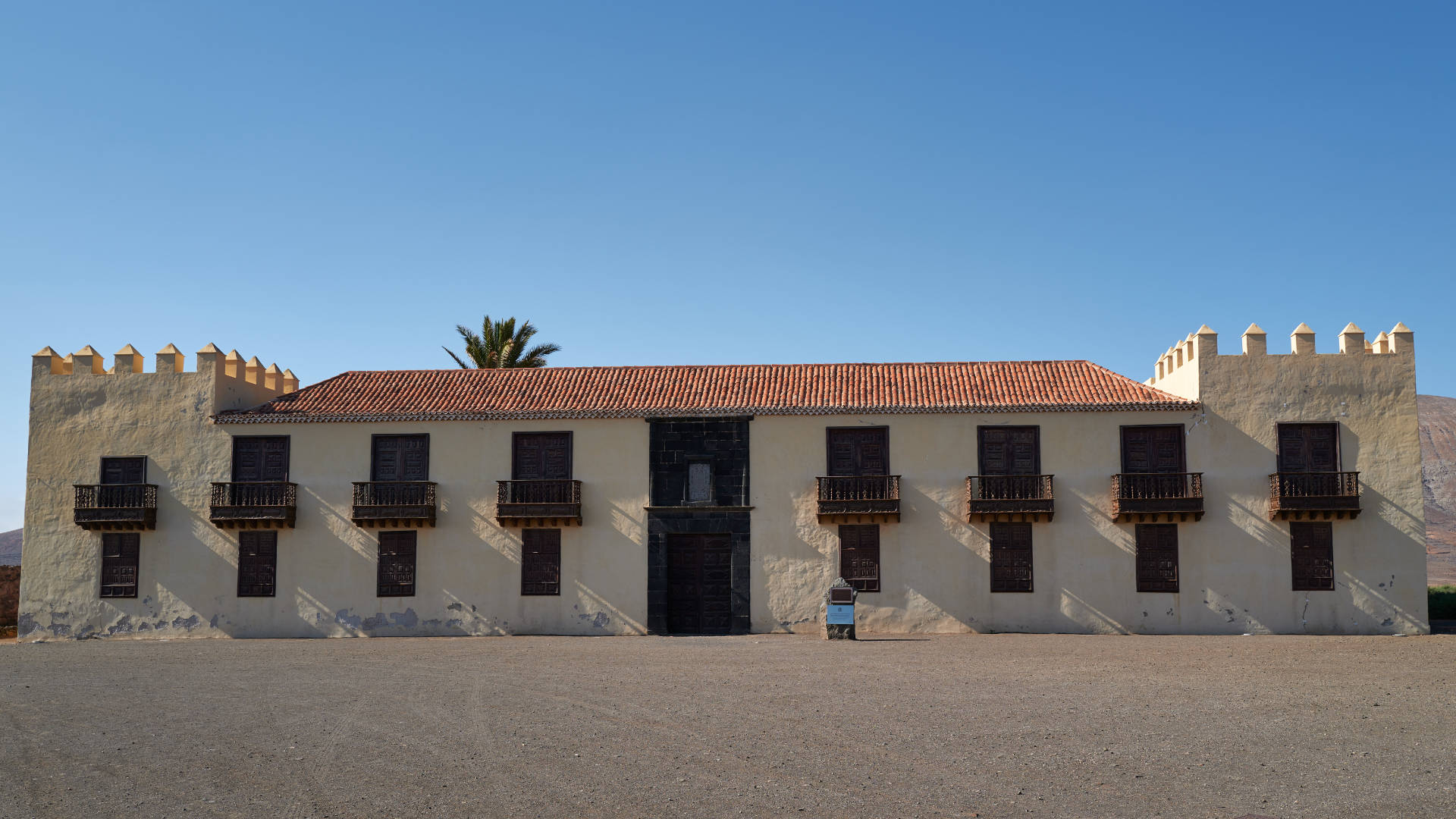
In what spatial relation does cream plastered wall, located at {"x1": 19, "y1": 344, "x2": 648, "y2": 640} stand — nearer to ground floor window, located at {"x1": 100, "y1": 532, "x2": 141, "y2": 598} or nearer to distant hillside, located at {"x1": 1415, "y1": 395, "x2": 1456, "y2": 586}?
ground floor window, located at {"x1": 100, "y1": 532, "x2": 141, "y2": 598}

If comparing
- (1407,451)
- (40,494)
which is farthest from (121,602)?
(1407,451)

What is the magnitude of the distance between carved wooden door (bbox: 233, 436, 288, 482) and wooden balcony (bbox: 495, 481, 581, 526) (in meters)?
5.18

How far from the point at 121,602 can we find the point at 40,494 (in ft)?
10.8

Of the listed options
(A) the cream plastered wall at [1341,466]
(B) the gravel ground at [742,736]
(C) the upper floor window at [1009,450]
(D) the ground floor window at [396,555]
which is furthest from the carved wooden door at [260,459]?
(A) the cream plastered wall at [1341,466]

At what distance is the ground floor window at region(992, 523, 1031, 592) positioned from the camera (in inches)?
925

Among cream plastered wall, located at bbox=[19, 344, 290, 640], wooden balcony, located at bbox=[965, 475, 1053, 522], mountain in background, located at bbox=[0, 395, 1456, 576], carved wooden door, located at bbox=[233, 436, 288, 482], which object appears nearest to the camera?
wooden balcony, located at bbox=[965, 475, 1053, 522]

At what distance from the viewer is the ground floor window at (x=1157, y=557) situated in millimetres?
23266

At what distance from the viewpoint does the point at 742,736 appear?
10891 mm

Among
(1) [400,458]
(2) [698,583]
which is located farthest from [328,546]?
(2) [698,583]

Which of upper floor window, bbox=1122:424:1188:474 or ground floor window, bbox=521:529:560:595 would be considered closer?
upper floor window, bbox=1122:424:1188:474

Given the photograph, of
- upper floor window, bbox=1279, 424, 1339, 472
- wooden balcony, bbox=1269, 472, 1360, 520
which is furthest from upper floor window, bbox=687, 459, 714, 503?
upper floor window, bbox=1279, 424, 1339, 472

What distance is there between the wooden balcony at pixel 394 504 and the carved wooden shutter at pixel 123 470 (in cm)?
520

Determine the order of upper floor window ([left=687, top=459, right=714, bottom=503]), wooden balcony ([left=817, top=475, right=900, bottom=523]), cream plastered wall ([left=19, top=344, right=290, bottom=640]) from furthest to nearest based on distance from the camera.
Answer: cream plastered wall ([left=19, top=344, right=290, bottom=640]) → upper floor window ([left=687, top=459, right=714, bottom=503]) → wooden balcony ([left=817, top=475, right=900, bottom=523])

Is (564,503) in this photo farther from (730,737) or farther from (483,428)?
(730,737)
